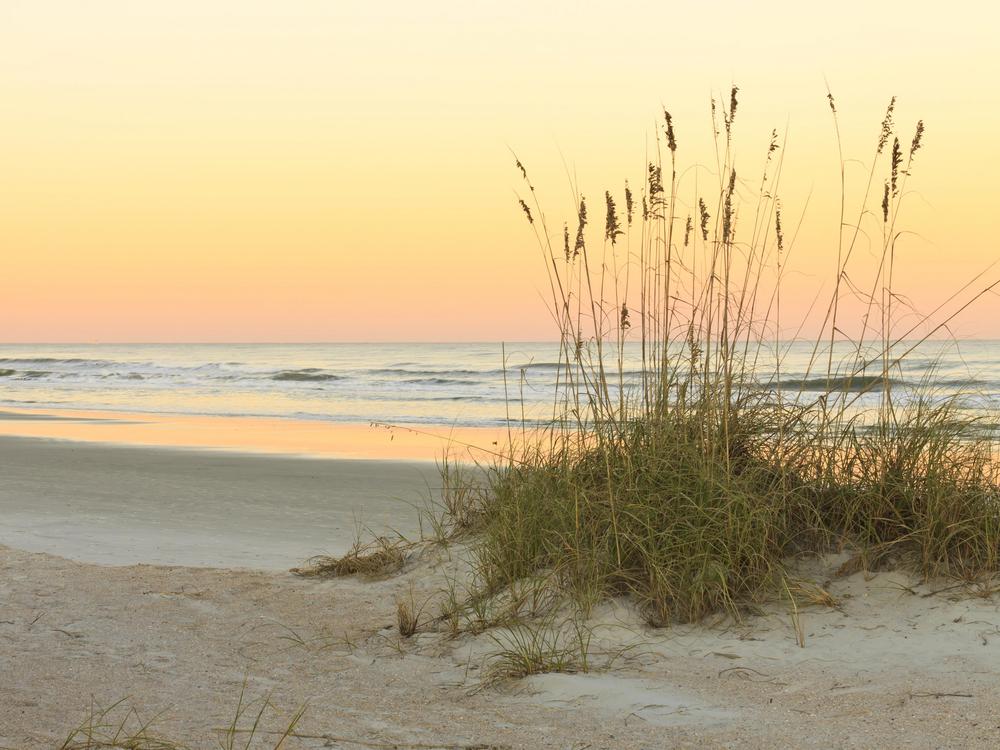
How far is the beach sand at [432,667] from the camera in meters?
3.28

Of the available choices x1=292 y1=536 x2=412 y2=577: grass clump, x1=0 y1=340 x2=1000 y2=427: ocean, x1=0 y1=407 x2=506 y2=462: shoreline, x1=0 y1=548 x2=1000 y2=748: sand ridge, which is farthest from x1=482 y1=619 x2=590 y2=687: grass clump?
x1=0 y1=340 x2=1000 y2=427: ocean

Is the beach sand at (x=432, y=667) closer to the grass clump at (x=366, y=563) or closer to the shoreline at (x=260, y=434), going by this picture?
the grass clump at (x=366, y=563)

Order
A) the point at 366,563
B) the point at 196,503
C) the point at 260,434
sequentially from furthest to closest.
Result: the point at 260,434, the point at 196,503, the point at 366,563

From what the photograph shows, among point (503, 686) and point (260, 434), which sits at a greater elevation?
point (503, 686)

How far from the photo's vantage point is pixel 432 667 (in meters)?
4.15

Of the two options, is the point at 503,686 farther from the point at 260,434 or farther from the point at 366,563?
the point at 260,434

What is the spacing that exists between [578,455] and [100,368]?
46.9 metres

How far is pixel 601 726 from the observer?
3348 millimetres

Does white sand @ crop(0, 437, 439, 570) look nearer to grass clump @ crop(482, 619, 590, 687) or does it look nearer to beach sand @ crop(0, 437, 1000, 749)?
beach sand @ crop(0, 437, 1000, 749)

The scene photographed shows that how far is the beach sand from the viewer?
10.8 ft

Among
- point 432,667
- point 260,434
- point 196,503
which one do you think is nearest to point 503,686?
point 432,667

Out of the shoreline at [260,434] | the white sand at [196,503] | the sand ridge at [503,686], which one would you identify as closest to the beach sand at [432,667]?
the sand ridge at [503,686]

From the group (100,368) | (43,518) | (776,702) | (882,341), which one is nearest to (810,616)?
(776,702)

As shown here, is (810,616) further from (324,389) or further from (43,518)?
(324,389)
